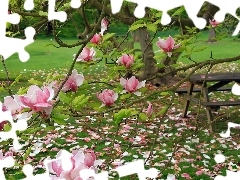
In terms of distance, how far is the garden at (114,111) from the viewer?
165 centimetres

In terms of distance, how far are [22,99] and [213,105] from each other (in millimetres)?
4138

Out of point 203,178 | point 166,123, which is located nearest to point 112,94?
point 203,178

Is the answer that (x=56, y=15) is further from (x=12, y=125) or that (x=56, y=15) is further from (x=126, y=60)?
(x=126, y=60)

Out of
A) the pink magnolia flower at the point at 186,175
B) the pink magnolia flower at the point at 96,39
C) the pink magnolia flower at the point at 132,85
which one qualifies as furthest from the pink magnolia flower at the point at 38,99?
the pink magnolia flower at the point at 186,175

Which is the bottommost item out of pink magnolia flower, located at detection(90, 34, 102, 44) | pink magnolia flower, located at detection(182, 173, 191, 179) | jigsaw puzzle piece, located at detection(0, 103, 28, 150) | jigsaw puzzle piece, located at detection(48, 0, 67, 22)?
jigsaw puzzle piece, located at detection(0, 103, 28, 150)

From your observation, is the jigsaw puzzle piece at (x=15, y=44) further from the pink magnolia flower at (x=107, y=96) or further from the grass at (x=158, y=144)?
the grass at (x=158, y=144)

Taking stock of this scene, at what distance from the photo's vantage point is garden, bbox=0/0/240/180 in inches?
65.0

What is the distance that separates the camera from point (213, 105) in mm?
5391

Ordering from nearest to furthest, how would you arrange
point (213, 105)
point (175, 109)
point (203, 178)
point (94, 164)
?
1. point (94, 164)
2. point (203, 178)
3. point (213, 105)
4. point (175, 109)

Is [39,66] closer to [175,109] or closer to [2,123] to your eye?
[175,109]

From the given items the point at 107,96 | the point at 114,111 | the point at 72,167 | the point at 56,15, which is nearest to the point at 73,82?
the point at 107,96

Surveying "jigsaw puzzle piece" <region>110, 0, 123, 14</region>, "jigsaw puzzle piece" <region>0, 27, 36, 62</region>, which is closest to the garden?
"jigsaw puzzle piece" <region>0, 27, 36, 62</region>

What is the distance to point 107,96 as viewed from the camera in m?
1.93

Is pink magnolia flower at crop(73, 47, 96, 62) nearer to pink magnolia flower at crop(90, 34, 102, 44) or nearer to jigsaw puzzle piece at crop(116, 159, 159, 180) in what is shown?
pink magnolia flower at crop(90, 34, 102, 44)
